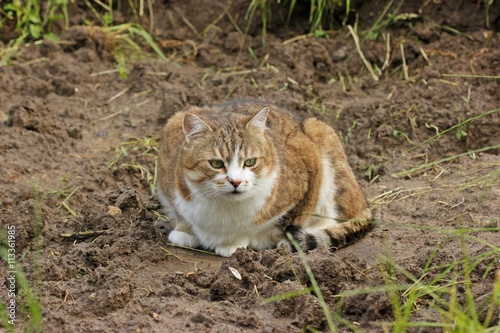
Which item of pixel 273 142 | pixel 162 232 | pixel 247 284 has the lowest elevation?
pixel 162 232

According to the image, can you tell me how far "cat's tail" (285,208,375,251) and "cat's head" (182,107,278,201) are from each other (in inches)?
15.3

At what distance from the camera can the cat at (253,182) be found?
5500 mm

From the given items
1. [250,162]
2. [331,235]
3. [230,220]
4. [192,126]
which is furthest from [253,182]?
[331,235]

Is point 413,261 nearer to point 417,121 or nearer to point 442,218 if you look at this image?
point 442,218

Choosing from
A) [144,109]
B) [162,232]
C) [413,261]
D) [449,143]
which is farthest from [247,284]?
[144,109]

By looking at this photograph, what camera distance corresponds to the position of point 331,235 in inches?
225

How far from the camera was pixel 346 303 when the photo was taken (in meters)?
4.50

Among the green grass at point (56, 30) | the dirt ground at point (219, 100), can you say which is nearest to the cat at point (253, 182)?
the dirt ground at point (219, 100)

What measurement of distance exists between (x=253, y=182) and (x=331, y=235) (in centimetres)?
69

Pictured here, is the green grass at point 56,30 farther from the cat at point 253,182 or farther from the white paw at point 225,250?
the white paw at point 225,250

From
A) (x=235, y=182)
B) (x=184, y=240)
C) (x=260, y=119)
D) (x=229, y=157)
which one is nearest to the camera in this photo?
(x=235, y=182)

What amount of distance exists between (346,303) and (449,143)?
3.03 m

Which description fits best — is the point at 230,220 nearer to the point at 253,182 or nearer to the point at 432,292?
the point at 253,182

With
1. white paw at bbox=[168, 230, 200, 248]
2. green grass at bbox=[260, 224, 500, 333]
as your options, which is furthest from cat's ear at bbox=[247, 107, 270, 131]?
green grass at bbox=[260, 224, 500, 333]
